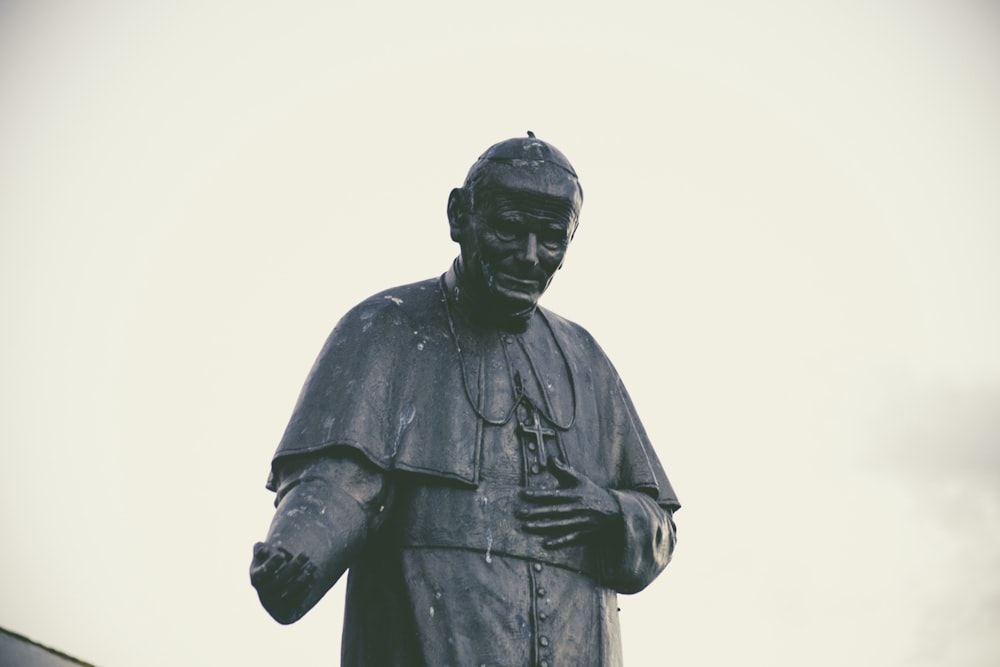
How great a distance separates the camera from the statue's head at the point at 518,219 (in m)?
6.47

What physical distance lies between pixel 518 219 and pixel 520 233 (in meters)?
0.07

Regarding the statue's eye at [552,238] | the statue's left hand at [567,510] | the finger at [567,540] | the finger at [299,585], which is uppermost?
the statue's eye at [552,238]

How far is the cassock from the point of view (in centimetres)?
599

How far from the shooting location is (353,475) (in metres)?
6.14

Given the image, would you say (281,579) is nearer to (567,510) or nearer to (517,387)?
(567,510)

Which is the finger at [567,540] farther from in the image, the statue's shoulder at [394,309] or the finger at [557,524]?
the statue's shoulder at [394,309]

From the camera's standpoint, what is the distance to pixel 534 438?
21.3 ft

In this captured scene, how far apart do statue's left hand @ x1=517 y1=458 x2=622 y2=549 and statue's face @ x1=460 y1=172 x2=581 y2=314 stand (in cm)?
84

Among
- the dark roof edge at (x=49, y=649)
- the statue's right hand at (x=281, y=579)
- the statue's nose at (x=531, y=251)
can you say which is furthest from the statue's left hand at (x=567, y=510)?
the dark roof edge at (x=49, y=649)

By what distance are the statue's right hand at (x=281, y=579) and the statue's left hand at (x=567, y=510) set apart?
39.8 inches

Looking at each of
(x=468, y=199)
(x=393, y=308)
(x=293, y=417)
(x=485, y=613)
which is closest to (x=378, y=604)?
(x=485, y=613)

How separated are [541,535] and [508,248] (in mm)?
1315

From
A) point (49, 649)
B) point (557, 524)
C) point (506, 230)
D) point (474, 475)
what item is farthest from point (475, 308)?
point (49, 649)

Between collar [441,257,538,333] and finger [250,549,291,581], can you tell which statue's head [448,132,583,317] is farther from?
finger [250,549,291,581]
